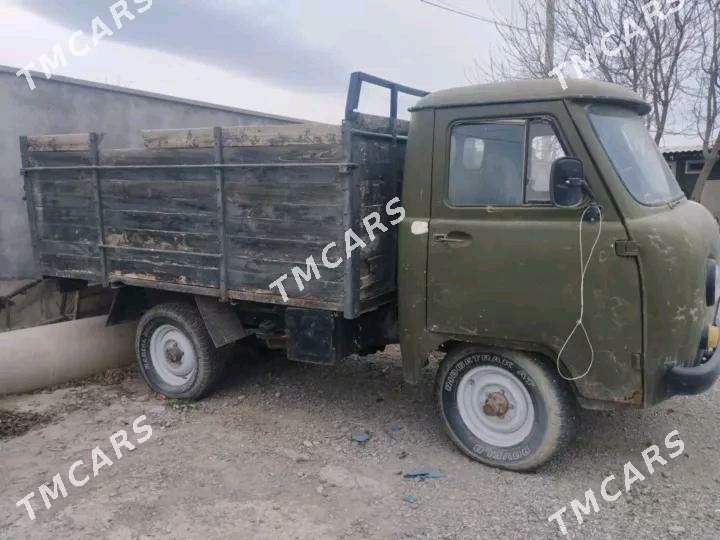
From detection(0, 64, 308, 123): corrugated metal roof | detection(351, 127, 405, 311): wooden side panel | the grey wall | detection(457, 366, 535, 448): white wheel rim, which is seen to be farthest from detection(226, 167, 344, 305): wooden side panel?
detection(0, 64, 308, 123): corrugated metal roof

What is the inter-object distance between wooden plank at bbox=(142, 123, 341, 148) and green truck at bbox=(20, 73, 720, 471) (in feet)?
→ 0.05

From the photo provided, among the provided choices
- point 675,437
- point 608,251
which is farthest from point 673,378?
point 675,437

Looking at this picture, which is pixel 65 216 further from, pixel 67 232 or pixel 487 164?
pixel 487 164

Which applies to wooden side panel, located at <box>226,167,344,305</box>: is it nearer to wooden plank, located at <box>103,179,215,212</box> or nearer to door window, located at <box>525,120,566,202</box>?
wooden plank, located at <box>103,179,215,212</box>

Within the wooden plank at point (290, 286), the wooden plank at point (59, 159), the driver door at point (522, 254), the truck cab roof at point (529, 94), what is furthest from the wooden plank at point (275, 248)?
the wooden plank at point (59, 159)

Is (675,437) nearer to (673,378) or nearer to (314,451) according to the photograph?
(673,378)

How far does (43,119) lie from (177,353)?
3.37 meters

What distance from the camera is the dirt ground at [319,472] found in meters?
3.42

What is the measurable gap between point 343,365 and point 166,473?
2.32 m

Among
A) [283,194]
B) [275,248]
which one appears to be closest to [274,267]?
[275,248]

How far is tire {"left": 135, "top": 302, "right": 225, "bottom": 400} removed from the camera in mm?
5117

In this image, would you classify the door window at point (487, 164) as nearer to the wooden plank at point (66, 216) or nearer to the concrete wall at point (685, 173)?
the wooden plank at point (66, 216)

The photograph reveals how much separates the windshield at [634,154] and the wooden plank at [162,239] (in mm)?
2785

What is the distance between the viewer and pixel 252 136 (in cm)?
438
